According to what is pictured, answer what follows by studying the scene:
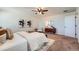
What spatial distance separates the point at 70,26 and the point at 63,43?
212mm

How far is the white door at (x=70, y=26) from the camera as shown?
1004mm

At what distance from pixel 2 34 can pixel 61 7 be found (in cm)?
70

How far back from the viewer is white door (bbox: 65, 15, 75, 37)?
3.29 ft

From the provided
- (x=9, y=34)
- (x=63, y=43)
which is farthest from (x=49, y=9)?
(x=9, y=34)

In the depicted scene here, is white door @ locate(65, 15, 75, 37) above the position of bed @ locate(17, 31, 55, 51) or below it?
above

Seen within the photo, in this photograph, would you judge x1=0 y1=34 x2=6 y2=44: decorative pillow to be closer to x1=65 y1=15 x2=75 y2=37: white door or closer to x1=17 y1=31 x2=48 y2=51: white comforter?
x1=17 y1=31 x2=48 y2=51: white comforter

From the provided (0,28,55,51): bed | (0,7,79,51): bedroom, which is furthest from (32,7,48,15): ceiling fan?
(0,28,55,51): bed

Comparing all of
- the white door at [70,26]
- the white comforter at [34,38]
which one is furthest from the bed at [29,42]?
the white door at [70,26]

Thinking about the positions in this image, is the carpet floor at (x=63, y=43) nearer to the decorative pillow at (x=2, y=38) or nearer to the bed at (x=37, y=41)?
the bed at (x=37, y=41)

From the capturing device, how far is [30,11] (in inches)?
39.9

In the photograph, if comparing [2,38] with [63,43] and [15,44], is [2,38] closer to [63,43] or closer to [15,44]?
[15,44]

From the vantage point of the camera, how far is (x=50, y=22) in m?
1.05
